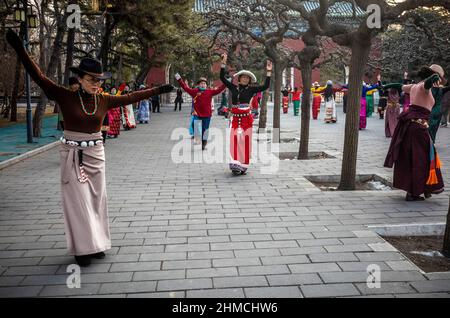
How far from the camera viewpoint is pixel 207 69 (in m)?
39.9

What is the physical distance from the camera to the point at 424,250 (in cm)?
446

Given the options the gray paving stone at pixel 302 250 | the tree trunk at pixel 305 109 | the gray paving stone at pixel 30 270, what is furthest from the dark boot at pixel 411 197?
the gray paving stone at pixel 30 270

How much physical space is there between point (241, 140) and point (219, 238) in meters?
3.90

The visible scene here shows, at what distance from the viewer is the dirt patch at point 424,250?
4059 millimetres

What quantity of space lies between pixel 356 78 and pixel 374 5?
3.57ft

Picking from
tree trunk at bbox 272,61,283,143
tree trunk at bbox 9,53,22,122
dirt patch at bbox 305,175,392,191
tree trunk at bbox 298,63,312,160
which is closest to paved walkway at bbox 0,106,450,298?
dirt patch at bbox 305,175,392,191

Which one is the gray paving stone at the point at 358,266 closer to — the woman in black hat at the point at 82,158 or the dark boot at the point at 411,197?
the woman in black hat at the point at 82,158

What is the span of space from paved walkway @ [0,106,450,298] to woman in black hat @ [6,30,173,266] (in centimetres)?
24

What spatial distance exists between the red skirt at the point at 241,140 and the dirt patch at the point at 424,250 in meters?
3.80

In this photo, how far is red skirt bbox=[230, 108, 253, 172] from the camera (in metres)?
8.28

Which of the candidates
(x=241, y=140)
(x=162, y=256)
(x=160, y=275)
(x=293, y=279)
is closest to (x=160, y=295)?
(x=160, y=275)

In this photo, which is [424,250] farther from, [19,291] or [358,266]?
[19,291]
